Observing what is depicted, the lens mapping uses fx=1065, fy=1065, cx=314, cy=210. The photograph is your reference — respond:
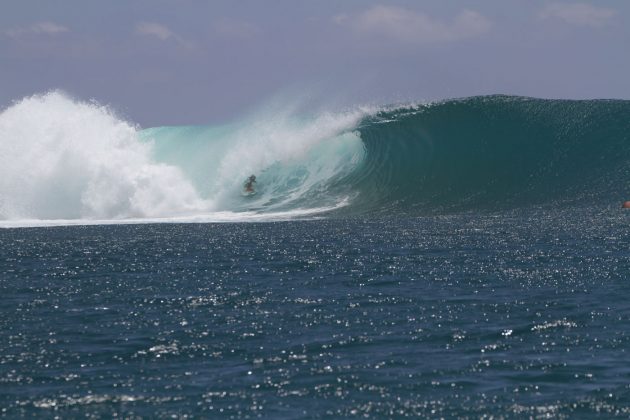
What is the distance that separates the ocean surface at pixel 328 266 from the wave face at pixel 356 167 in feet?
0.61

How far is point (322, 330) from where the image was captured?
967 inches

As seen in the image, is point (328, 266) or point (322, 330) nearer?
point (322, 330)

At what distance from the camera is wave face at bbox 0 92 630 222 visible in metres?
68.6

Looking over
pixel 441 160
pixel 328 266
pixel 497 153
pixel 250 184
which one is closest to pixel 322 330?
pixel 328 266

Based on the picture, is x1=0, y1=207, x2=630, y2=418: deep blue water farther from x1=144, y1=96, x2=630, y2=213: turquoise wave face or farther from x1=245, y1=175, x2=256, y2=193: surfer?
x1=245, y1=175, x2=256, y2=193: surfer

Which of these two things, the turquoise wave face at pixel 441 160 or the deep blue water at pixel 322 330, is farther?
the turquoise wave face at pixel 441 160

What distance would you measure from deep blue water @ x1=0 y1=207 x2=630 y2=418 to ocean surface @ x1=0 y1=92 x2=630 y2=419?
0.27 feet

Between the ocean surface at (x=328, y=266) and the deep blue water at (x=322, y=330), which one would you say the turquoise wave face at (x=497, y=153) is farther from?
the deep blue water at (x=322, y=330)

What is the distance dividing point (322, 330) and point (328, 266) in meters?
14.1

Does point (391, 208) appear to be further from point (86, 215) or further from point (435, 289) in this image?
point (435, 289)

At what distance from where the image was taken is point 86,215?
73.2 meters

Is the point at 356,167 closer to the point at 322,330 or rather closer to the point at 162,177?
the point at 162,177

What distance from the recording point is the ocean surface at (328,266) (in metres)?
19.1

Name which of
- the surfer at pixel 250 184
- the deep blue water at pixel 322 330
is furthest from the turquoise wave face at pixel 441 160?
the deep blue water at pixel 322 330
